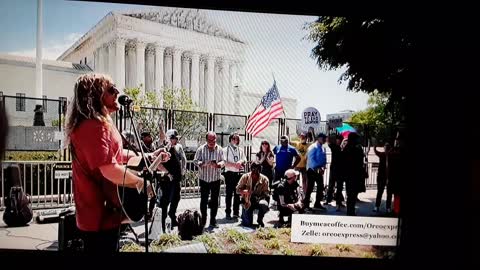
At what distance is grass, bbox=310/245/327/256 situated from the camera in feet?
8.93

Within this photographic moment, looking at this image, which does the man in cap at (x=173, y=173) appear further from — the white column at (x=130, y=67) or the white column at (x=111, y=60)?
the white column at (x=111, y=60)

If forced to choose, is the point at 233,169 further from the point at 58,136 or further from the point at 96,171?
the point at 58,136

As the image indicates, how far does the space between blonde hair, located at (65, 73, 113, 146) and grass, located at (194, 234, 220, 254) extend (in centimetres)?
133

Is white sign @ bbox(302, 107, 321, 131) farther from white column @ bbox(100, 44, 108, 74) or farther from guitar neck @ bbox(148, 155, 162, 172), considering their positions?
white column @ bbox(100, 44, 108, 74)

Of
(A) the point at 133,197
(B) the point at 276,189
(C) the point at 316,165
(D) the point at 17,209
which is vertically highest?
(C) the point at 316,165

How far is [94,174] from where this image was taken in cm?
189

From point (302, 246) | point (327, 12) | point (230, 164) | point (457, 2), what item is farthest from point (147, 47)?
point (457, 2)

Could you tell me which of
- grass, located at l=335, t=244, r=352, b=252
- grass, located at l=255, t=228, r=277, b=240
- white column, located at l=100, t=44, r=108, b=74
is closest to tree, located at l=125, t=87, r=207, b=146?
white column, located at l=100, t=44, r=108, b=74

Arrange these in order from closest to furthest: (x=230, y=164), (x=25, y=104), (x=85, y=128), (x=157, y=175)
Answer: (x=85, y=128) → (x=157, y=175) → (x=25, y=104) → (x=230, y=164)

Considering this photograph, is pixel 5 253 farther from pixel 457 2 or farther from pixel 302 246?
pixel 457 2

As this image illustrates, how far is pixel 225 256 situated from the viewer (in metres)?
2.76

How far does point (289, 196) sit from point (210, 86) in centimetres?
121

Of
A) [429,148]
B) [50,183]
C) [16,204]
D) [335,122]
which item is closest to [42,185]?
[50,183]

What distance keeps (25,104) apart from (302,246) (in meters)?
2.57
